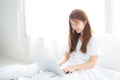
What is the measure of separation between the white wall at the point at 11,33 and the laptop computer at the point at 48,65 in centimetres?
126

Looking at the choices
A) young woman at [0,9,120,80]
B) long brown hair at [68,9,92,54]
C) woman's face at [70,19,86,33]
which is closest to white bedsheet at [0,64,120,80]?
young woman at [0,9,120,80]

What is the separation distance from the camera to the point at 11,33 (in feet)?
11.3

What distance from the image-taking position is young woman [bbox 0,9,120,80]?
1859mm

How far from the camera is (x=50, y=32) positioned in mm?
2781

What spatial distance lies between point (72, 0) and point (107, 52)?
654 mm

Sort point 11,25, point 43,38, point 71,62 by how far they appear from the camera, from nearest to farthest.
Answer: point 71,62
point 43,38
point 11,25

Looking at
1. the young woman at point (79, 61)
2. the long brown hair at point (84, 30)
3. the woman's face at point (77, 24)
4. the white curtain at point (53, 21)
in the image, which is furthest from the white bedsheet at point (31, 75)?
the white curtain at point (53, 21)

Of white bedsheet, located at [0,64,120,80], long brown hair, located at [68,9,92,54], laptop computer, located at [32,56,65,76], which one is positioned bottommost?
white bedsheet, located at [0,64,120,80]

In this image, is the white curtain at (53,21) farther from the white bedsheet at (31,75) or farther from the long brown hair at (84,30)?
the white bedsheet at (31,75)

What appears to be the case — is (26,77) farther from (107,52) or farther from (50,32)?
(50,32)

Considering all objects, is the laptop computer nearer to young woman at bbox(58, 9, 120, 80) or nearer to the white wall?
young woman at bbox(58, 9, 120, 80)

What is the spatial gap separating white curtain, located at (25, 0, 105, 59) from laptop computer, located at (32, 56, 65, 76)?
685 millimetres

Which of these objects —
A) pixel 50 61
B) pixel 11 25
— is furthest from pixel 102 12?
pixel 11 25

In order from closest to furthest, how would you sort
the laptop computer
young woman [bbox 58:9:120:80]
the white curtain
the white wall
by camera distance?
the laptop computer
young woman [bbox 58:9:120:80]
the white curtain
the white wall
